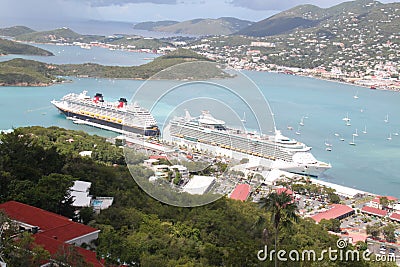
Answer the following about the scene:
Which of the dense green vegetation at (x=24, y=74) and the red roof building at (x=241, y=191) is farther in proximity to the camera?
the dense green vegetation at (x=24, y=74)

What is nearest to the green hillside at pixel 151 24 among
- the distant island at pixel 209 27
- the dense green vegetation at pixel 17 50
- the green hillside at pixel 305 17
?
the distant island at pixel 209 27

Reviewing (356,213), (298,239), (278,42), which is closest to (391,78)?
(278,42)

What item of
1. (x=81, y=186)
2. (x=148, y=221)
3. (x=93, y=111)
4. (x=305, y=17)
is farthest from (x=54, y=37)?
(x=148, y=221)

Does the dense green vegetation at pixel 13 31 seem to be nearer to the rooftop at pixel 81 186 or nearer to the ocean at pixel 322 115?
the ocean at pixel 322 115

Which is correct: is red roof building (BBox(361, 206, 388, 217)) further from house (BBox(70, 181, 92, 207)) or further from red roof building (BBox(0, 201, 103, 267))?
red roof building (BBox(0, 201, 103, 267))

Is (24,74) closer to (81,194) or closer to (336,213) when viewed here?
(336,213)

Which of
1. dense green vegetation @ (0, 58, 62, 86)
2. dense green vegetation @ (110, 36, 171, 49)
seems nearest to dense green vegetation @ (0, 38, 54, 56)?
dense green vegetation @ (0, 58, 62, 86)
